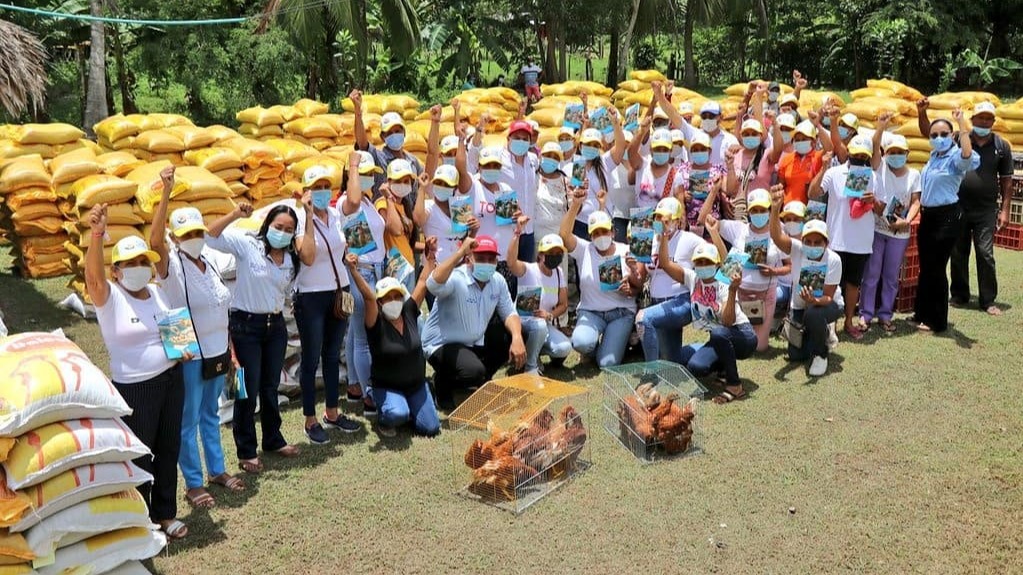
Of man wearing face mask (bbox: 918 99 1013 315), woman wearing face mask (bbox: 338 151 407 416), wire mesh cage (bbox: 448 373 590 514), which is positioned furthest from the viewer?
man wearing face mask (bbox: 918 99 1013 315)

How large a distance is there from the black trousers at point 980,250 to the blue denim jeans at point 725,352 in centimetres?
289

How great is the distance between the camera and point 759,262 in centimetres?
749

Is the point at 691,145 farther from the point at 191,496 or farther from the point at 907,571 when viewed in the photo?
the point at 191,496

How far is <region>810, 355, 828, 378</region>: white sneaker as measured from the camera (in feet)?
24.0

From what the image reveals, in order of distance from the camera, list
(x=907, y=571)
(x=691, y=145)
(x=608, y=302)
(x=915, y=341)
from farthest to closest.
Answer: (x=691, y=145) → (x=915, y=341) → (x=608, y=302) → (x=907, y=571)

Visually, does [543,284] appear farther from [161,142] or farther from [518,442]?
[161,142]

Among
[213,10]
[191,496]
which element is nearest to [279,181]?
[191,496]

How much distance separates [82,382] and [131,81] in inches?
781

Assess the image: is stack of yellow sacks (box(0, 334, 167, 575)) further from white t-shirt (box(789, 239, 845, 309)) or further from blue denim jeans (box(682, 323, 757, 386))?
white t-shirt (box(789, 239, 845, 309))

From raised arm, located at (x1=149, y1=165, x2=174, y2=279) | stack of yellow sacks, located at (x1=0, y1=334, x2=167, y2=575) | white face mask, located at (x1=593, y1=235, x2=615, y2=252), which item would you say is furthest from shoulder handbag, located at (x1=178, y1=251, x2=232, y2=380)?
white face mask, located at (x1=593, y1=235, x2=615, y2=252)

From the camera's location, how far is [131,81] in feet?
71.5

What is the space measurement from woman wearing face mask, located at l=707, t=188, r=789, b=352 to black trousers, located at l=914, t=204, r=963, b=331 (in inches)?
63.1

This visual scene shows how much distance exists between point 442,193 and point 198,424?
2.87 metres

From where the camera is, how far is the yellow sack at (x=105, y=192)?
28.2 ft
